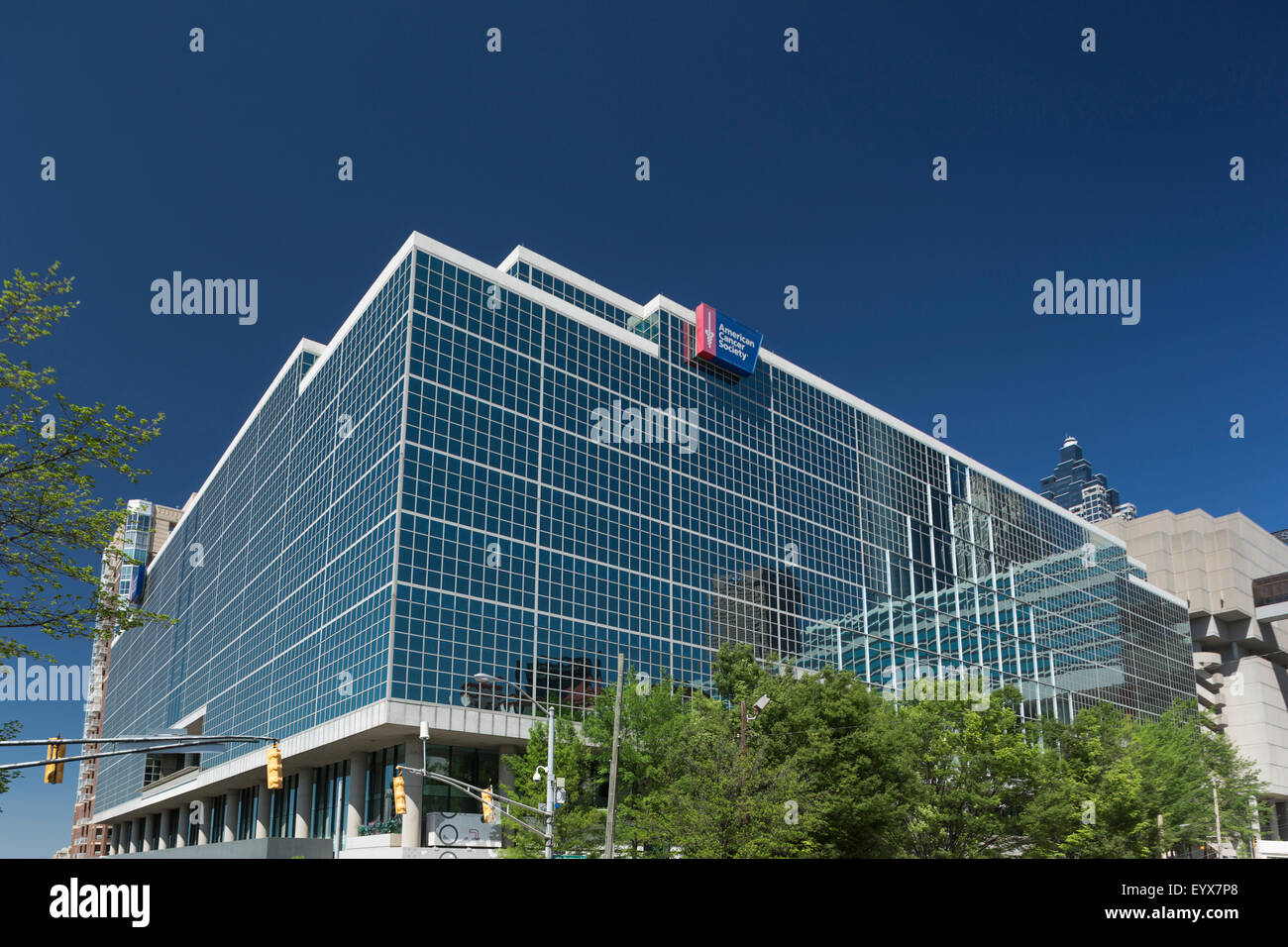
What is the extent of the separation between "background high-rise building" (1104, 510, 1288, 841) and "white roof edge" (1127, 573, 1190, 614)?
1303 millimetres

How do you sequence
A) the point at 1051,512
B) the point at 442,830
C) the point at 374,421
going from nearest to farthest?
the point at 442,830
the point at 374,421
the point at 1051,512

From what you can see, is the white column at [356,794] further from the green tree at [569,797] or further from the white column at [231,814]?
the white column at [231,814]

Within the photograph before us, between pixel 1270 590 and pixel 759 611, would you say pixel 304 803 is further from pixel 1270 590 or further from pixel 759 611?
pixel 1270 590

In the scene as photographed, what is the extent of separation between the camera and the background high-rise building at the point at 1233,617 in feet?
422

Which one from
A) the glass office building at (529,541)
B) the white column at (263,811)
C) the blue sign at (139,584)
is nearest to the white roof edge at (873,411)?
the glass office building at (529,541)

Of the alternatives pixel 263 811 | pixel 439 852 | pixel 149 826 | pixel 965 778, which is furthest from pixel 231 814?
pixel 965 778

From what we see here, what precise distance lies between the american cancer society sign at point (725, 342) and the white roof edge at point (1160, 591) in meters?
62.2

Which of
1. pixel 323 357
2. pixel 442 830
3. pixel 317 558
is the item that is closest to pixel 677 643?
pixel 442 830

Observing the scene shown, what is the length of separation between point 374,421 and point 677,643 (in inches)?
1005

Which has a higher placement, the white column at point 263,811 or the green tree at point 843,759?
A: the green tree at point 843,759

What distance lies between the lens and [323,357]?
80.6 metres

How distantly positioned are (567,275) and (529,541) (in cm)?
2172

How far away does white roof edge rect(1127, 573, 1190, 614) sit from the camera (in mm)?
120556
